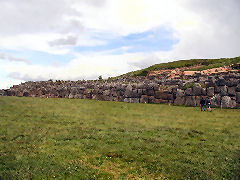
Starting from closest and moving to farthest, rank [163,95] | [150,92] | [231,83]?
[231,83] < [163,95] < [150,92]

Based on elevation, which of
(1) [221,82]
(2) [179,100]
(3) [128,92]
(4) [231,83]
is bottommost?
(2) [179,100]

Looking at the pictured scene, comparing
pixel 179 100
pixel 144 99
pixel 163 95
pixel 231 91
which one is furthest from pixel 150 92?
pixel 231 91

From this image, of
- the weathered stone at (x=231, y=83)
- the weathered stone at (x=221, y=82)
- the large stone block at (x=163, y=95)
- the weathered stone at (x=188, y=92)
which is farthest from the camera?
the large stone block at (x=163, y=95)

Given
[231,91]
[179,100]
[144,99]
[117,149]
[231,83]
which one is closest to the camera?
[117,149]

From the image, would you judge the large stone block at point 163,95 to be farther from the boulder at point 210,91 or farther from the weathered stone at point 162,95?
the boulder at point 210,91

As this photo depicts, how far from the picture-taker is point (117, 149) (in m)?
11.7

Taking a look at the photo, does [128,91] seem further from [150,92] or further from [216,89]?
[216,89]

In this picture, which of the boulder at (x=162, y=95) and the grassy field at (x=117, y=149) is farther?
the boulder at (x=162, y=95)

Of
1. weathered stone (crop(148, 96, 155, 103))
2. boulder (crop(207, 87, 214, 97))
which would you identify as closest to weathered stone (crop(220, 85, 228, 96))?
boulder (crop(207, 87, 214, 97))

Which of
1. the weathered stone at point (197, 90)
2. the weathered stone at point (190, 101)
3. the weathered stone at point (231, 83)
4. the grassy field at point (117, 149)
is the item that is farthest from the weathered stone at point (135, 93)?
the grassy field at point (117, 149)

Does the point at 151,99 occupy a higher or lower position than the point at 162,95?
lower

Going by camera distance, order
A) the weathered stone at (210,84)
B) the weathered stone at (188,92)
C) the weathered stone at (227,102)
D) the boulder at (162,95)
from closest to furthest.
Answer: the weathered stone at (227,102) → the weathered stone at (210,84) → the weathered stone at (188,92) → the boulder at (162,95)

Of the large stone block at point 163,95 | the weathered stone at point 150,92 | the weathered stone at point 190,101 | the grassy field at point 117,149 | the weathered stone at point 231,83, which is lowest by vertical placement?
the grassy field at point 117,149

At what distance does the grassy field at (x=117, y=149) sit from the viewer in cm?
916
